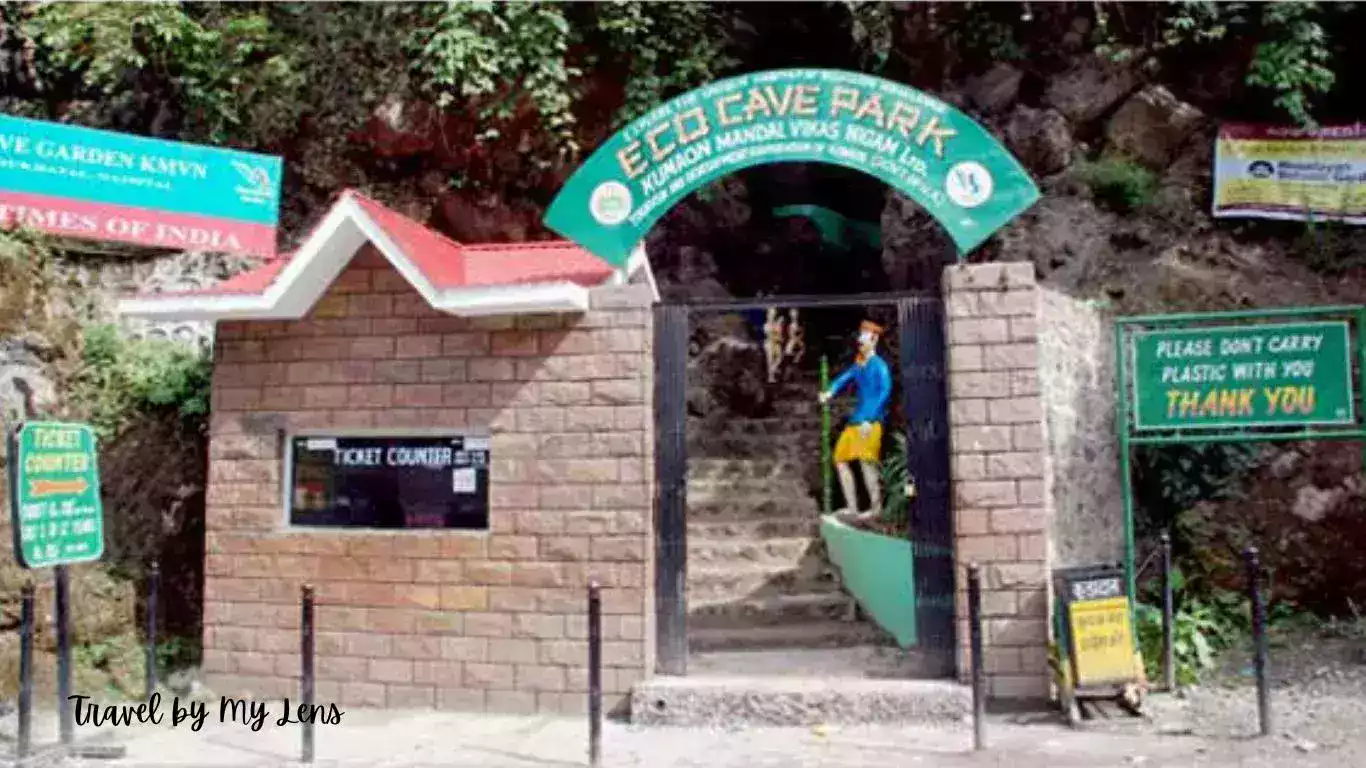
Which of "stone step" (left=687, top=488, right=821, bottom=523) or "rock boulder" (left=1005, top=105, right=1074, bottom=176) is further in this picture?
"rock boulder" (left=1005, top=105, right=1074, bottom=176)

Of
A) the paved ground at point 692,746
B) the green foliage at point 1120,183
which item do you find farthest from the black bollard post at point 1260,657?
the green foliage at point 1120,183

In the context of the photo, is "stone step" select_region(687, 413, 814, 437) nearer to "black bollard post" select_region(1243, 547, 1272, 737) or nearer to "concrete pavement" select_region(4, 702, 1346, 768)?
"concrete pavement" select_region(4, 702, 1346, 768)

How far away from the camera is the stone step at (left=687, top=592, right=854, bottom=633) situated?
8.89m

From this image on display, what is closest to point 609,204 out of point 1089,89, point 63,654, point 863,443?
point 863,443

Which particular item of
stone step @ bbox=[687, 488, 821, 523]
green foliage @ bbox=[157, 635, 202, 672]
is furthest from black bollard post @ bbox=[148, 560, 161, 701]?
stone step @ bbox=[687, 488, 821, 523]

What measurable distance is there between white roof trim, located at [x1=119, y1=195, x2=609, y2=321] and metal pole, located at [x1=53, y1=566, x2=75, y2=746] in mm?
2217

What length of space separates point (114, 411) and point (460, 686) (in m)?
4.60

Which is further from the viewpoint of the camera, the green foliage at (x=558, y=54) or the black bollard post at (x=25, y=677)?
the green foliage at (x=558, y=54)

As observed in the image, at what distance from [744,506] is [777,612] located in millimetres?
2145

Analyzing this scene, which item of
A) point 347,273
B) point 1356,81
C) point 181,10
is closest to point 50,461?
point 347,273

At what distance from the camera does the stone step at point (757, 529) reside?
1048cm

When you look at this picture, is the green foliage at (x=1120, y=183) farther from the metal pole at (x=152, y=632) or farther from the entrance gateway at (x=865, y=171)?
the metal pole at (x=152, y=632)

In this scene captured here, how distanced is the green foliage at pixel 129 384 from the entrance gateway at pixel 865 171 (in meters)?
4.74

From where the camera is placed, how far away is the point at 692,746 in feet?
21.3
